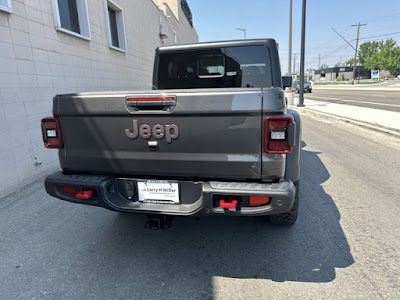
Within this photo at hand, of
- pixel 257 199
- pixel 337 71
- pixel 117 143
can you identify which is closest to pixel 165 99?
pixel 117 143

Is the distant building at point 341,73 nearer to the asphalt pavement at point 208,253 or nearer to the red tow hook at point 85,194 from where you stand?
the asphalt pavement at point 208,253

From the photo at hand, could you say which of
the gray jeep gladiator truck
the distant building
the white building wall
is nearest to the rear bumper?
the gray jeep gladiator truck

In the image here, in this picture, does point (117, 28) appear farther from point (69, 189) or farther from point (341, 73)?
point (341, 73)

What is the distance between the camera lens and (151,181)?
244cm

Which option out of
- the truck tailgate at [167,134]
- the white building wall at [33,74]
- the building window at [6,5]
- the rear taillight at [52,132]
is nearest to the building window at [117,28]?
the white building wall at [33,74]

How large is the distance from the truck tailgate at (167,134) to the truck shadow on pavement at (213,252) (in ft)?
2.86

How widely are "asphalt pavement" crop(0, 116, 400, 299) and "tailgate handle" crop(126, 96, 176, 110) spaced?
1.45m

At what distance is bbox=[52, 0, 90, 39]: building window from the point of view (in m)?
6.04

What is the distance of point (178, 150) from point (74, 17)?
5.99 meters

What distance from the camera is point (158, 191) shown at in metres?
2.43

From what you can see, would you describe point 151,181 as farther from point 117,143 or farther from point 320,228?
point 320,228

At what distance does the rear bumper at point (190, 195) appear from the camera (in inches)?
85.1

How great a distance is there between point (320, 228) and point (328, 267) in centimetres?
70

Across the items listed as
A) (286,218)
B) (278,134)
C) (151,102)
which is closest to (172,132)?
(151,102)
